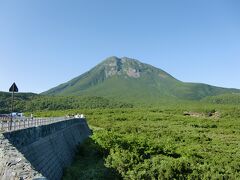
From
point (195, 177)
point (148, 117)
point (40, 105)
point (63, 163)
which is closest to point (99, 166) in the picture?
point (63, 163)

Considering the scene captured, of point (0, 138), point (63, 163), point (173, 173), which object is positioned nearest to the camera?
point (0, 138)

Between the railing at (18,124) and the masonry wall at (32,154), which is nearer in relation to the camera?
the masonry wall at (32,154)

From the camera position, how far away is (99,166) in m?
32.5

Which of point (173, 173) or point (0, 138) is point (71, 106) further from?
point (0, 138)

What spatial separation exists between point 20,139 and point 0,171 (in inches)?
298

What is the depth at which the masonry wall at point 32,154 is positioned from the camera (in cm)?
992

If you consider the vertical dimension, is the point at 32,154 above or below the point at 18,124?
below

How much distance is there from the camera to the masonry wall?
32.6ft

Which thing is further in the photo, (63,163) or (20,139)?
(63,163)

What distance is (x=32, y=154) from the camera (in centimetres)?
2012

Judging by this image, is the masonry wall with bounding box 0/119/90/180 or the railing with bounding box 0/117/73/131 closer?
the masonry wall with bounding box 0/119/90/180

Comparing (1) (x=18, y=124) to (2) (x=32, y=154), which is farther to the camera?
(1) (x=18, y=124)

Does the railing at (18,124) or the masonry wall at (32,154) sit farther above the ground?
the railing at (18,124)

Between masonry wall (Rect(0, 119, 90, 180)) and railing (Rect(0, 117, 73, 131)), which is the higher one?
railing (Rect(0, 117, 73, 131))
